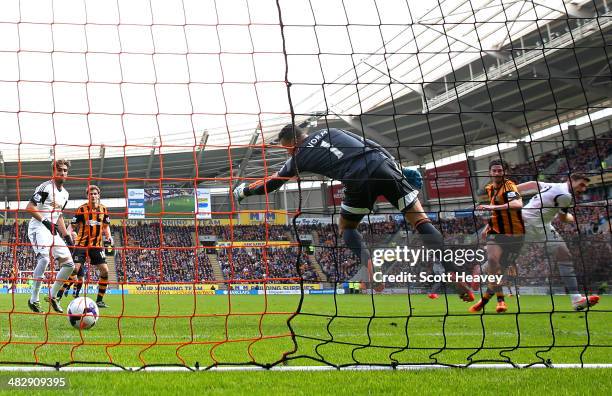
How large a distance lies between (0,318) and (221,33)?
508 cm

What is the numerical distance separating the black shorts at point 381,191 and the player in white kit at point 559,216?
4.02 ft

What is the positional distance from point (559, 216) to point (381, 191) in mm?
2974

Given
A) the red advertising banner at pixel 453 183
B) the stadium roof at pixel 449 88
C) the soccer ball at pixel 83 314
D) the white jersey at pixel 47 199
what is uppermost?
the stadium roof at pixel 449 88

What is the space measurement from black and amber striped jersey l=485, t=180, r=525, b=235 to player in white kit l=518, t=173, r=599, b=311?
22cm

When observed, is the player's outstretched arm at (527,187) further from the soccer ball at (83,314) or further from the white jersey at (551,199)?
the soccer ball at (83,314)

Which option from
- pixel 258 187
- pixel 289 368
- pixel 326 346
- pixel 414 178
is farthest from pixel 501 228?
pixel 289 368

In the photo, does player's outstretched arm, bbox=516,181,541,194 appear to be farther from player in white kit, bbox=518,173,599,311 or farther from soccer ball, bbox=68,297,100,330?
soccer ball, bbox=68,297,100,330

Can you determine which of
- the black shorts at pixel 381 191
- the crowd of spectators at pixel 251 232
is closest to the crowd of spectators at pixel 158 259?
the crowd of spectators at pixel 251 232

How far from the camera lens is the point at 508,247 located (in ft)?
18.9

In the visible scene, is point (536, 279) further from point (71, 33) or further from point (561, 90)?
point (561, 90)

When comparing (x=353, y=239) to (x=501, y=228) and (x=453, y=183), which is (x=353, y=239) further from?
(x=453, y=183)

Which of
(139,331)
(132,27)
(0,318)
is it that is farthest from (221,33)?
(0,318)

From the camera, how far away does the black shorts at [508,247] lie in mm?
5301

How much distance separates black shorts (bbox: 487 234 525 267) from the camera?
5.30 metres
